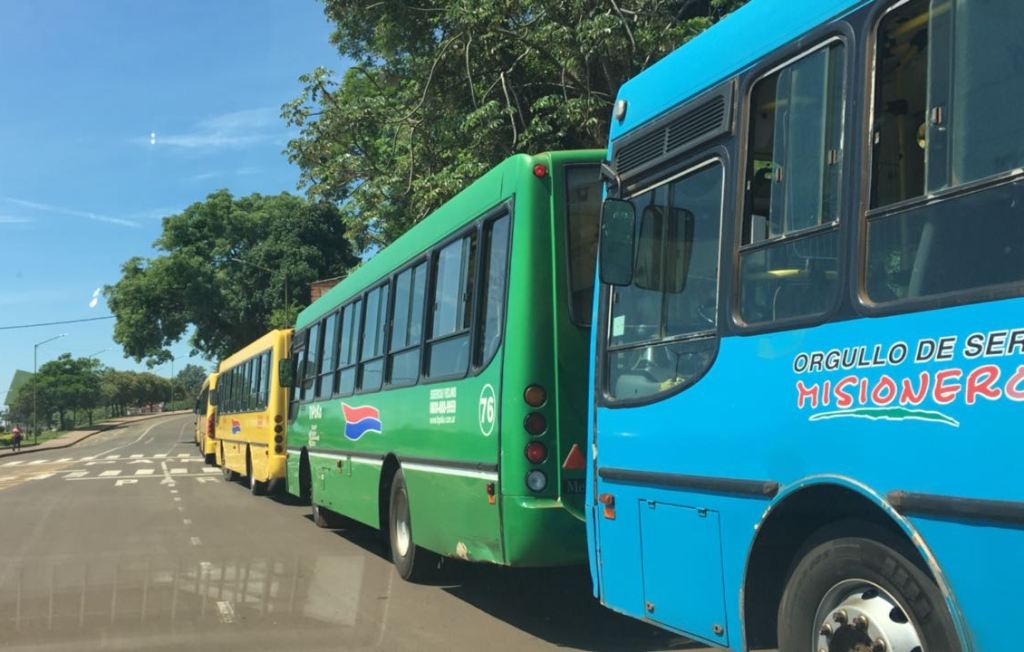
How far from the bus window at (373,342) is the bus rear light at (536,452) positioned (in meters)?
3.52

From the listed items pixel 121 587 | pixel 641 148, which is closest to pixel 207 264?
pixel 121 587

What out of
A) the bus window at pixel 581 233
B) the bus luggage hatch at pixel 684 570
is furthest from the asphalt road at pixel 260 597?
the bus window at pixel 581 233

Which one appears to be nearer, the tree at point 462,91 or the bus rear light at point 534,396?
the bus rear light at point 534,396

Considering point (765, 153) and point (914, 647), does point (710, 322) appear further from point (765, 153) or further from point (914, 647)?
point (914, 647)

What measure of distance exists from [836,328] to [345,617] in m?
5.02

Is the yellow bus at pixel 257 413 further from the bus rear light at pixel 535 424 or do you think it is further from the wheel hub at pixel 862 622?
the wheel hub at pixel 862 622

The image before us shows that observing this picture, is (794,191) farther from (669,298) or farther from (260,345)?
(260,345)

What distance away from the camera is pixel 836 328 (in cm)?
346

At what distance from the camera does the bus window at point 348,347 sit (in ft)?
35.4

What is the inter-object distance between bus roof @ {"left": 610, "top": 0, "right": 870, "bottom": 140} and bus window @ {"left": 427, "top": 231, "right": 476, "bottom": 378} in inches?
85.9

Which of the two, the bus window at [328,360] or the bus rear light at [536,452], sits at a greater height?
the bus window at [328,360]

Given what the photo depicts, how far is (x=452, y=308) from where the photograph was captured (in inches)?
296

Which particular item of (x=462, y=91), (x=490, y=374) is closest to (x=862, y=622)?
(x=490, y=374)

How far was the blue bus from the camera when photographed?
2.88 meters
